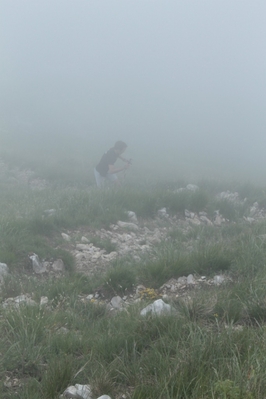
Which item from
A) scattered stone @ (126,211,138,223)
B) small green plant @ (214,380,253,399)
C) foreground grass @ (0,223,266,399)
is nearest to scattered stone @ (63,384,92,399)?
foreground grass @ (0,223,266,399)

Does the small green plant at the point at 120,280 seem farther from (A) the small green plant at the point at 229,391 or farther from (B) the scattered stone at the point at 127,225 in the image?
(B) the scattered stone at the point at 127,225

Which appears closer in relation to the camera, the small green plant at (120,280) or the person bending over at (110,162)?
the small green plant at (120,280)

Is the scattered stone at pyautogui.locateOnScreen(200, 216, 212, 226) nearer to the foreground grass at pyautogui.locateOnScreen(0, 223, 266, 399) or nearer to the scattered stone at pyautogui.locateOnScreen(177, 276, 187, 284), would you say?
the scattered stone at pyautogui.locateOnScreen(177, 276, 187, 284)

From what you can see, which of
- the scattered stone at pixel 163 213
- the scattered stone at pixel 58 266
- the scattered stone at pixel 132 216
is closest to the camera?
the scattered stone at pixel 58 266

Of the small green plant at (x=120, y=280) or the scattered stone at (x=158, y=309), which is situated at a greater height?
the scattered stone at (x=158, y=309)

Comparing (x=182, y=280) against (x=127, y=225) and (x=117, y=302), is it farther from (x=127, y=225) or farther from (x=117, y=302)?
(x=127, y=225)

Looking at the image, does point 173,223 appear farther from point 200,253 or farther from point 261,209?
point 200,253

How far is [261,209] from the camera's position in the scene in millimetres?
12414

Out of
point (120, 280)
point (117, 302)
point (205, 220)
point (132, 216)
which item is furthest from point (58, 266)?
point (205, 220)

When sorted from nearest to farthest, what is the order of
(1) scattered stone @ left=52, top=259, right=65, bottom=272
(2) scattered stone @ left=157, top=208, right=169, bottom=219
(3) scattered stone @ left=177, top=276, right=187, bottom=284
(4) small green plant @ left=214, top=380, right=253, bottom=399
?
(4) small green plant @ left=214, top=380, right=253, bottom=399 < (3) scattered stone @ left=177, top=276, right=187, bottom=284 < (1) scattered stone @ left=52, top=259, right=65, bottom=272 < (2) scattered stone @ left=157, top=208, right=169, bottom=219

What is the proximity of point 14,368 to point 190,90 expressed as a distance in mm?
68060

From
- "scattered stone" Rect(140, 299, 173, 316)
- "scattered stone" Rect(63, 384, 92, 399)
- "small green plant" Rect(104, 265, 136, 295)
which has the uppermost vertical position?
"scattered stone" Rect(63, 384, 92, 399)

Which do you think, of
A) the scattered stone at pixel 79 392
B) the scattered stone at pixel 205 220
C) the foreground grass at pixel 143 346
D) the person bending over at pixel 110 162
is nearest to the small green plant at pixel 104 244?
the foreground grass at pixel 143 346

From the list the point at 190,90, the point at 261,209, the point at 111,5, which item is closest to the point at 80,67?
the point at 190,90
